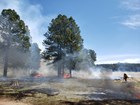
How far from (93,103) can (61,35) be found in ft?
127

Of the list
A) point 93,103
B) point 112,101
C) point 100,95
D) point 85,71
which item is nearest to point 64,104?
point 93,103

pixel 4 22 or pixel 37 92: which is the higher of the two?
pixel 4 22

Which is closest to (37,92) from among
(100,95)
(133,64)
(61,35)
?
(100,95)

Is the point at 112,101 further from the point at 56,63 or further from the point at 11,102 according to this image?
the point at 56,63

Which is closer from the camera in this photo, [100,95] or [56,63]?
[100,95]

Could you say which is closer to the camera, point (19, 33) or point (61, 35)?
point (19, 33)

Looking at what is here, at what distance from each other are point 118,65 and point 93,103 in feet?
338

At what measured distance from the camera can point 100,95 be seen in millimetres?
30906

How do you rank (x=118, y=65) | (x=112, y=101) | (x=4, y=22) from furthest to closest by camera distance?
(x=118, y=65) → (x=4, y=22) → (x=112, y=101)

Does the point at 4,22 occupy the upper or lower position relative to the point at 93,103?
upper

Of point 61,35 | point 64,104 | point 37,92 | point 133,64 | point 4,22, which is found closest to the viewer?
point 64,104

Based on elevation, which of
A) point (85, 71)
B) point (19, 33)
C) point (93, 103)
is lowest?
point (93, 103)

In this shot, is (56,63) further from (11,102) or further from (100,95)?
(11,102)

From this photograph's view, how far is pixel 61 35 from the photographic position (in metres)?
63.2
